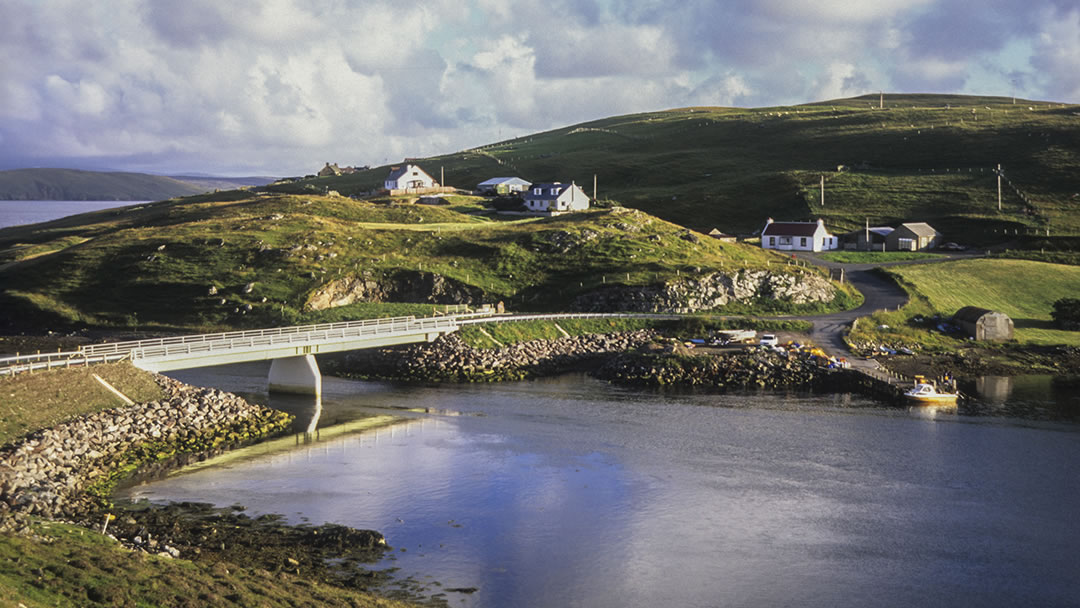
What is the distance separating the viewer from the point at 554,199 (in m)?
139

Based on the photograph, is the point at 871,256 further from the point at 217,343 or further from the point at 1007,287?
the point at 217,343

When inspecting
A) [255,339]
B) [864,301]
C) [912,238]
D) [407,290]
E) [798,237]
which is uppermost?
[912,238]

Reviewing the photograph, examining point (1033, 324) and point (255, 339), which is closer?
point (255, 339)

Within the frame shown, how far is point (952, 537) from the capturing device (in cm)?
4000

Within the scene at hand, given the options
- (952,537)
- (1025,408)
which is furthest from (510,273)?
(952,537)

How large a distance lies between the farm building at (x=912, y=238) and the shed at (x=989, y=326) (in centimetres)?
4035

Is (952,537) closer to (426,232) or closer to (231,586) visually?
(231,586)

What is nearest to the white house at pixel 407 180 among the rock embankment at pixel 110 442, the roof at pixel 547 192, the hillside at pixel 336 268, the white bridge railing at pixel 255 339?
the roof at pixel 547 192

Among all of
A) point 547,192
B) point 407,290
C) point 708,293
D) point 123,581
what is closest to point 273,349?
point 407,290

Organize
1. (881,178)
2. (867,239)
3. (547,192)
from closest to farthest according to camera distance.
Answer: (867,239) → (547,192) → (881,178)

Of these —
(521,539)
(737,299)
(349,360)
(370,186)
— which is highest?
(370,186)

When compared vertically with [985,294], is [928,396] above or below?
below

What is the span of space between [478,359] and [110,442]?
109ft

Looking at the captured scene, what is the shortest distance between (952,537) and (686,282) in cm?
5587
